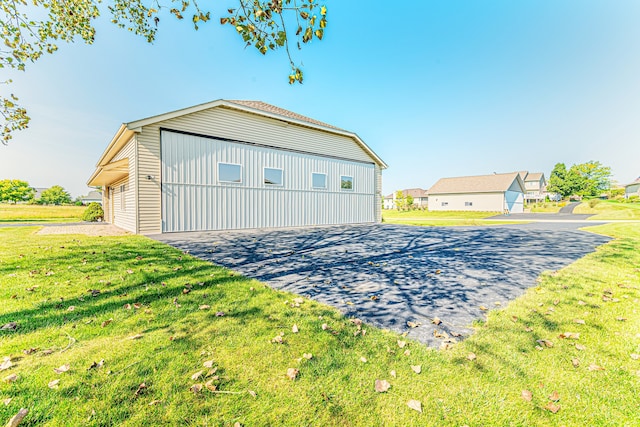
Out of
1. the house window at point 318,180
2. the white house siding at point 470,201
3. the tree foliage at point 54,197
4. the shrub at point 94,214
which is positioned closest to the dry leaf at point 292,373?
the house window at point 318,180

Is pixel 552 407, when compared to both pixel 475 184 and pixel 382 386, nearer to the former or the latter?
pixel 382 386

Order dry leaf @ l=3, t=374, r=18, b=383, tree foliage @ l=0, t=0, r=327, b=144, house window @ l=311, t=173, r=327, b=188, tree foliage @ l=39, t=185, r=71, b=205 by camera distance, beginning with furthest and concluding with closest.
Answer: tree foliage @ l=39, t=185, r=71, b=205
house window @ l=311, t=173, r=327, b=188
tree foliage @ l=0, t=0, r=327, b=144
dry leaf @ l=3, t=374, r=18, b=383

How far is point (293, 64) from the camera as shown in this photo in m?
3.34

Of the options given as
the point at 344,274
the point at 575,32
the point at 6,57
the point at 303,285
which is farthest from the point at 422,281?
the point at 575,32

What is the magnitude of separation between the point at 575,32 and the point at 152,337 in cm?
2098

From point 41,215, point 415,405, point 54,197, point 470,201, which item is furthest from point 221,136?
point 54,197

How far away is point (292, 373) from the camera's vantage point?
196 centimetres

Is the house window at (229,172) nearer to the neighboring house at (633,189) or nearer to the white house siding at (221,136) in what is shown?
the white house siding at (221,136)

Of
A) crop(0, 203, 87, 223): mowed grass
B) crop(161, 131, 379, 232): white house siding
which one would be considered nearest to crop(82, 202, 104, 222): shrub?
crop(0, 203, 87, 223): mowed grass

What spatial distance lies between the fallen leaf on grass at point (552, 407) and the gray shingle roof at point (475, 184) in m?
42.3

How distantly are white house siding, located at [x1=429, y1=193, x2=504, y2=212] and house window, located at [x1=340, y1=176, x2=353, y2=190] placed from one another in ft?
104

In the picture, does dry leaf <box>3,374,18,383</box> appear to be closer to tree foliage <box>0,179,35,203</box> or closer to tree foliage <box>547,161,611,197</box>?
tree foliage <box>547,161,611,197</box>

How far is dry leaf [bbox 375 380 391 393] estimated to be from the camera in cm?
182

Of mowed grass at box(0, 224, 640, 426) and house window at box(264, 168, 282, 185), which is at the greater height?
house window at box(264, 168, 282, 185)
